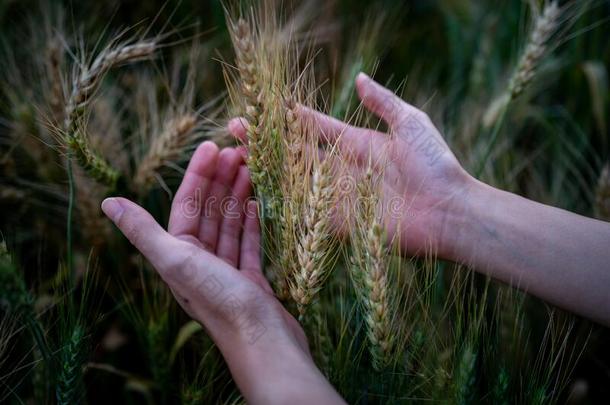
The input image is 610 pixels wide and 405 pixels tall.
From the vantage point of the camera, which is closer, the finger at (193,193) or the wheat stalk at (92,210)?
the finger at (193,193)

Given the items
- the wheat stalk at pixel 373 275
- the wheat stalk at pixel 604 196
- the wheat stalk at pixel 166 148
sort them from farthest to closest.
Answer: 1. the wheat stalk at pixel 604 196
2. the wheat stalk at pixel 166 148
3. the wheat stalk at pixel 373 275

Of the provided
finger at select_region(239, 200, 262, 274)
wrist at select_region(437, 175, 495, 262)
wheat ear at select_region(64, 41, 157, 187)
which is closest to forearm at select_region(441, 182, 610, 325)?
wrist at select_region(437, 175, 495, 262)

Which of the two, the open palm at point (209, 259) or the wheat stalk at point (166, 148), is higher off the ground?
the wheat stalk at point (166, 148)

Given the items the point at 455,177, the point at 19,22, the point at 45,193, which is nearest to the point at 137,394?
the point at 45,193

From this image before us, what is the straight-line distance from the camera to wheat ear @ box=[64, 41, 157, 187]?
1.15 metres

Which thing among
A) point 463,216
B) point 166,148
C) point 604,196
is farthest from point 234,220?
point 604,196

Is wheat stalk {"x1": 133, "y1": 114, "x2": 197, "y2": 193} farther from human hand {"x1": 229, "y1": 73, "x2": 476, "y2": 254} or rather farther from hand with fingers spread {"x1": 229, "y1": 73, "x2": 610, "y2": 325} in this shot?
human hand {"x1": 229, "y1": 73, "x2": 476, "y2": 254}

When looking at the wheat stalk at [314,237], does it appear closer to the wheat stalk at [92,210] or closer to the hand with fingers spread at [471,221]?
the hand with fingers spread at [471,221]

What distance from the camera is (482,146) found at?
176 cm

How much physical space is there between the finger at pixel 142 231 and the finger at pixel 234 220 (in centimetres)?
23

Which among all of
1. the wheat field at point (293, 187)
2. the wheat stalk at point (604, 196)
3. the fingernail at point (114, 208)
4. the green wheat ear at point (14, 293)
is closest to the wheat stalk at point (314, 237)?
the wheat field at point (293, 187)

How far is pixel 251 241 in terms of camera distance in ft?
4.39

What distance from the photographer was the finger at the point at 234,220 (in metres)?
1.32

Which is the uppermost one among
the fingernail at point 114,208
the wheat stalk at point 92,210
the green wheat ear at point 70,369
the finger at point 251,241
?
the fingernail at point 114,208
